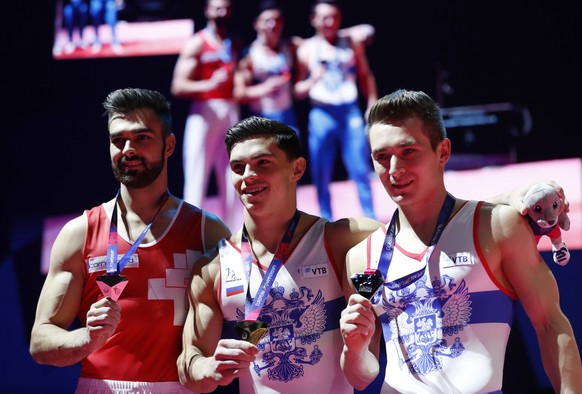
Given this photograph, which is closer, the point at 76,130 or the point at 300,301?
the point at 300,301

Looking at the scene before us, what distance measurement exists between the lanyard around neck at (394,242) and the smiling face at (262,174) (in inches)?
17.7

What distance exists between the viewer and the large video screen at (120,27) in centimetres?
529

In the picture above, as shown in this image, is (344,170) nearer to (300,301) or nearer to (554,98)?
(554,98)

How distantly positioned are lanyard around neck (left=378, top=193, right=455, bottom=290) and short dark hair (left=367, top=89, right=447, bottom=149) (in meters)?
0.22

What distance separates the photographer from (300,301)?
2.83 m

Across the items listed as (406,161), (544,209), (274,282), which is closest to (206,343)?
(274,282)

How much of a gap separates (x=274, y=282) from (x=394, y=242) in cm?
48

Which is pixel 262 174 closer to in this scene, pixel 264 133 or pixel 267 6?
pixel 264 133

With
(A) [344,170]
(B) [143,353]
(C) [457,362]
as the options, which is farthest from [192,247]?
(A) [344,170]

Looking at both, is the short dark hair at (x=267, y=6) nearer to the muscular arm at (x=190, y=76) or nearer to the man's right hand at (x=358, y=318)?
the muscular arm at (x=190, y=76)

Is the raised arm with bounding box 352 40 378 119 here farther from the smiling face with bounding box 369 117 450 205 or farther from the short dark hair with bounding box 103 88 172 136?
the smiling face with bounding box 369 117 450 205

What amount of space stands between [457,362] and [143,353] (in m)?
1.32

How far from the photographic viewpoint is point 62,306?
3.18 metres

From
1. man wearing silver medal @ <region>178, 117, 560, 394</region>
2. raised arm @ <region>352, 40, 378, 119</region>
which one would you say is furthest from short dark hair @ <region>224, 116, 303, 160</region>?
raised arm @ <region>352, 40, 378, 119</region>
